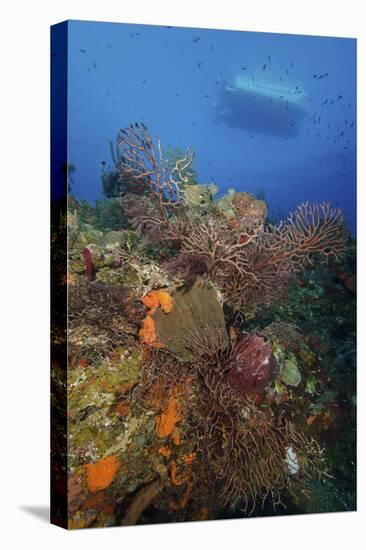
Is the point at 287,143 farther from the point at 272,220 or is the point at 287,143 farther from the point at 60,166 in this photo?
the point at 60,166

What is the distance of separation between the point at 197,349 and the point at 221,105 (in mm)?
1647

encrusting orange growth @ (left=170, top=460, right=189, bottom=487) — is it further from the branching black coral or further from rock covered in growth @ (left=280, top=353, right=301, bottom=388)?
the branching black coral

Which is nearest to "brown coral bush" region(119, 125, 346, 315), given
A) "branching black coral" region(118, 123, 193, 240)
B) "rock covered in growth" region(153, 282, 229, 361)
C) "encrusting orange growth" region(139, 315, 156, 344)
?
"branching black coral" region(118, 123, 193, 240)

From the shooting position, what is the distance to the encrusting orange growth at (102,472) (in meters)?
7.55

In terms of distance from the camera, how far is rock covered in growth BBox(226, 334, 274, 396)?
8.01m

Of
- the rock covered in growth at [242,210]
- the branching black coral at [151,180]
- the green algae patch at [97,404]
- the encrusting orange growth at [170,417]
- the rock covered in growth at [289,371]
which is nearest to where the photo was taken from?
the green algae patch at [97,404]

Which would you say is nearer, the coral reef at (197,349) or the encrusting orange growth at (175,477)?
the coral reef at (197,349)

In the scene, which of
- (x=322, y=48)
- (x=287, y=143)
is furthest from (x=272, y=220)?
(x=322, y=48)

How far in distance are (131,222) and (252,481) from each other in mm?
1957

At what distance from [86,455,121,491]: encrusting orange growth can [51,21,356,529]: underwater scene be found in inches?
0.4

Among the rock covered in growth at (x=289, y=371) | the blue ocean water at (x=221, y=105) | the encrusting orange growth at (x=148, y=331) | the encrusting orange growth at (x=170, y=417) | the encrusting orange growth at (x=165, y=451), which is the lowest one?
the encrusting orange growth at (x=165, y=451)

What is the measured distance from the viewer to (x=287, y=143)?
8.23 meters

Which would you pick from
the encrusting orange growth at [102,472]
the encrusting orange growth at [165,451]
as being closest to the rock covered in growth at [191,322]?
the encrusting orange growth at [165,451]

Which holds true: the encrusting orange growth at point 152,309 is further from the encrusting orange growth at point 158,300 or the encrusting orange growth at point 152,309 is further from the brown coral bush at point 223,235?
the brown coral bush at point 223,235
